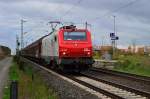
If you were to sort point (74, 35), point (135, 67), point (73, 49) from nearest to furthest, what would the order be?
point (73, 49), point (74, 35), point (135, 67)

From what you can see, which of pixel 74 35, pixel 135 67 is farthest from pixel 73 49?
pixel 135 67

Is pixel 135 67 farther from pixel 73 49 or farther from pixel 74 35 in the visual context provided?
pixel 73 49

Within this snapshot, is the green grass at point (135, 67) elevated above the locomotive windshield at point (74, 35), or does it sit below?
below

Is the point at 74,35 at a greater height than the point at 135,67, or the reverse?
the point at 74,35

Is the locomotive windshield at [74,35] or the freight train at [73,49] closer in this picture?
the freight train at [73,49]

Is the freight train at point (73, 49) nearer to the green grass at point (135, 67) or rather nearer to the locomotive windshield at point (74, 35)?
the locomotive windshield at point (74, 35)

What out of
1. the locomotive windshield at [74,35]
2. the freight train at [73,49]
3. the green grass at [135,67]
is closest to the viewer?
the freight train at [73,49]

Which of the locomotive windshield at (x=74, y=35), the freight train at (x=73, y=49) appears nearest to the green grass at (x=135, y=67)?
the freight train at (x=73, y=49)

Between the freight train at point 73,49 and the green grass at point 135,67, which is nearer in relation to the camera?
the freight train at point 73,49

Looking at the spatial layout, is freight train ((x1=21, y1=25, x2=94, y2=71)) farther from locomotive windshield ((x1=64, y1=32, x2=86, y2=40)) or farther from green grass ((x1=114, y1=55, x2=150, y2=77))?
green grass ((x1=114, y1=55, x2=150, y2=77))

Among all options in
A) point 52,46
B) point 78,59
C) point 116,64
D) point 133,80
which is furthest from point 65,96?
point 116,64

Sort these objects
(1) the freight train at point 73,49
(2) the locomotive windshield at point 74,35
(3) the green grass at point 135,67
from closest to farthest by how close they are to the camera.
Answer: (1) the freight train at point 73,49, (2) the locomotive windshield at point 74,35, (3) the green grass at point 135,67

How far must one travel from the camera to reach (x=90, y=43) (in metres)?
30.6

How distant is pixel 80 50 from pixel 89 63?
41.1 inches
